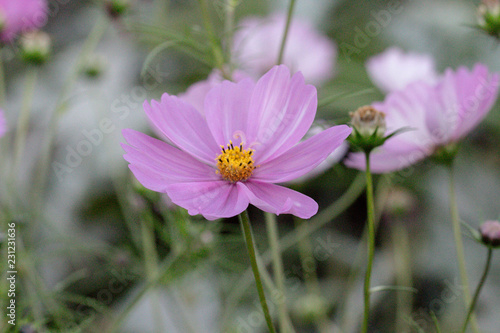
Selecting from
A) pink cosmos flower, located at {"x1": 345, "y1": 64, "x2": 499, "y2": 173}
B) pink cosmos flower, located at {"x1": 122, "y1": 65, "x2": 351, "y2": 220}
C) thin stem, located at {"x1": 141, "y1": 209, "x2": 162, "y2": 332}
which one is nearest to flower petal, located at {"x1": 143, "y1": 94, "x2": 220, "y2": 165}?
pink cosmos flower, located at {"x1": 122, "y1": 65, "x2": 351, "y2": 220}

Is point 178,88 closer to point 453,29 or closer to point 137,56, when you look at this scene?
point 137,56

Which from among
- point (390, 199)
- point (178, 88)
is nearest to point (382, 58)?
point (390, 199)

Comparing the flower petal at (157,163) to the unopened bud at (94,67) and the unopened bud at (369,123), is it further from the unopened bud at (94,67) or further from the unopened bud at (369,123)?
the unopened bud at (94,67)

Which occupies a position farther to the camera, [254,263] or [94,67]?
[94,67]

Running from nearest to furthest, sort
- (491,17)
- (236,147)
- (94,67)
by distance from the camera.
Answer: (236,147), (491,17), (94,67)

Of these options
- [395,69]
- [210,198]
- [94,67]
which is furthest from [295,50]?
[210,198]

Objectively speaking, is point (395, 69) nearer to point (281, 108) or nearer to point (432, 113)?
point (432, 113)
